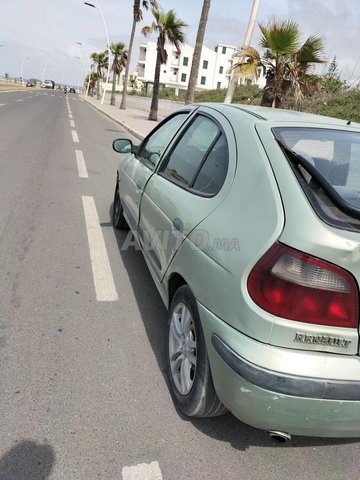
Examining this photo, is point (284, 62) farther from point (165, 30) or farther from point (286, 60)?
point (165, 30)

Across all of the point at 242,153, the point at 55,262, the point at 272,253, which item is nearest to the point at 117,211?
the point at 55,262

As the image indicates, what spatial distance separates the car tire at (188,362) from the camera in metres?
2.16

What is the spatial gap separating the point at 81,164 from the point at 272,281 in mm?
8503

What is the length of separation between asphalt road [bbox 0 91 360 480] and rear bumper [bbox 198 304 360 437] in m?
0.46

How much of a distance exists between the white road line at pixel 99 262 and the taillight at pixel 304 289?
2.09 m

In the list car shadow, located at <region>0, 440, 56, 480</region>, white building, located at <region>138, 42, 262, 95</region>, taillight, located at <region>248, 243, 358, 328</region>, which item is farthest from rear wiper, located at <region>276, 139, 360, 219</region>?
white building, located at <region>138, 42, 262, 95</region>

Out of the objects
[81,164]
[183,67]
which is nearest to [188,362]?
[81,164]

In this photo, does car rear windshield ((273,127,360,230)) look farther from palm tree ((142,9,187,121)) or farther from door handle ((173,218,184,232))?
palm tree ((142,9,187,121))

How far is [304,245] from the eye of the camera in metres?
1.69

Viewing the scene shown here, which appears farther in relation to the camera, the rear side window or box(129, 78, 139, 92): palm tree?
box(129, 78, 139, 92): palm tree

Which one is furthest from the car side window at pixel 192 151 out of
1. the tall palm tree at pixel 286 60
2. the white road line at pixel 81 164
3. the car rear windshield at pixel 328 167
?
the tall palm tree at pixel 286 60

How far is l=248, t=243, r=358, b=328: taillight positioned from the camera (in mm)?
1713

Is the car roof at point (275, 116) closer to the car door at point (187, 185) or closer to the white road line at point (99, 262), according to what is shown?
the car door at point (187, 185)

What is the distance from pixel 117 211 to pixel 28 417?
3.30 meters
